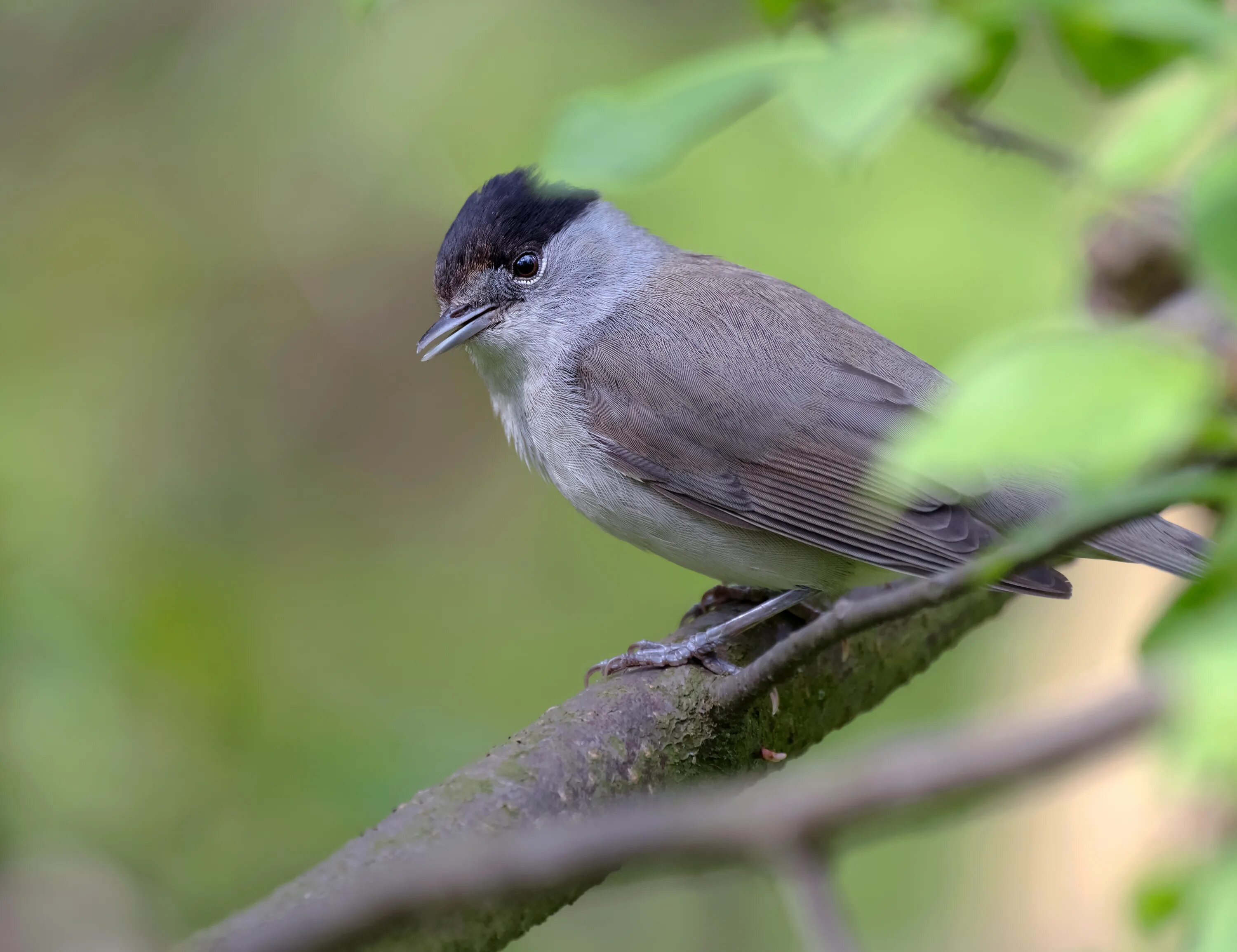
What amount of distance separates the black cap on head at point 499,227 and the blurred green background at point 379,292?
7.29ft

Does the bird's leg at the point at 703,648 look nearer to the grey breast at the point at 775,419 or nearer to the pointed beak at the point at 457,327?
the grey breast at the point at 775,419

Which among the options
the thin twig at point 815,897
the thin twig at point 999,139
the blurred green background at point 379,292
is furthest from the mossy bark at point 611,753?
the blurred green background at point 379,292

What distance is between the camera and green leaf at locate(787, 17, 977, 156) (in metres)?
0.81

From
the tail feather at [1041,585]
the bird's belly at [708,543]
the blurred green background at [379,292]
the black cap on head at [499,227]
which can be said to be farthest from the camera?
the blurred green background at [379,292]

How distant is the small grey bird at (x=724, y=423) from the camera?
148 inches

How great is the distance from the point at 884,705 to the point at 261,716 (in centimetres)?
461

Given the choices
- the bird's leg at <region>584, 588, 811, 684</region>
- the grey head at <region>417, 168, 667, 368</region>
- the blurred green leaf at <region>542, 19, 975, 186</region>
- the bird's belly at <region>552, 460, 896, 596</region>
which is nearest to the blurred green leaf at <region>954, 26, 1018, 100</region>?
the blurred green leaf at <region>542, 19, 975, 186</region>

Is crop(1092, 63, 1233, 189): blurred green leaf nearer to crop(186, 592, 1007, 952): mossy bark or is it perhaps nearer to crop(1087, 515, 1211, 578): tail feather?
crop(186, 592, 1007, 952): mossy bark

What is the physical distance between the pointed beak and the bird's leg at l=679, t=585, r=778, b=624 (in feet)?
4.02

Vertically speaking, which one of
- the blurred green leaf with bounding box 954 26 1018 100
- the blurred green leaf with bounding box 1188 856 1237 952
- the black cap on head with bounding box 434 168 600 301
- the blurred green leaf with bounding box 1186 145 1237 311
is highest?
the black cap on head with bounding box 434 168 600 301

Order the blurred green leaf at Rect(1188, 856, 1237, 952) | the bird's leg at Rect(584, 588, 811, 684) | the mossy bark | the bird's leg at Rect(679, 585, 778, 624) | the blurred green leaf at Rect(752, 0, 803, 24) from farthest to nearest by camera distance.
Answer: the bird's leg at Rect(679, 585, 778, 624) < the bird's leg at Rect(584, 588, 811, 684) < the mossy bark < the blurred green leaf at Rect(752, 0, 803, 24) < the blurred green leaf at Rect(1188, 856, 1237, 952)

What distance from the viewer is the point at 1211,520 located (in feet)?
17.0

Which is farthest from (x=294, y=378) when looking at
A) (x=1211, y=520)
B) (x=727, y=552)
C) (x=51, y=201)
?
(x=1211, y=520)

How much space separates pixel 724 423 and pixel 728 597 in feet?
2.14
